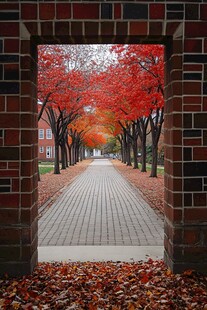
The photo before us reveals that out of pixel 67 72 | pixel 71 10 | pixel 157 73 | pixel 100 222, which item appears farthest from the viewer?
pixel 67 72

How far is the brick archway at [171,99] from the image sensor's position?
469cm

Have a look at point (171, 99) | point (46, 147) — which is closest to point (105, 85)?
point (171, 99)

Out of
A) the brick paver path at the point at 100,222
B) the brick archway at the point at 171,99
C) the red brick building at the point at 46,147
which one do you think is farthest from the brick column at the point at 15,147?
the red brick building at the point at 46,147

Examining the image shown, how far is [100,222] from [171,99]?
214 inches

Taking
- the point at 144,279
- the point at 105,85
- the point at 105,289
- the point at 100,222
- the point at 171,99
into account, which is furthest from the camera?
the point at 105,85

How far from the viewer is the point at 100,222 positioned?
9680 mm

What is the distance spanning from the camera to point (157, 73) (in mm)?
16016

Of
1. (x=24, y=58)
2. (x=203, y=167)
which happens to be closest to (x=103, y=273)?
(x=203, y=167)

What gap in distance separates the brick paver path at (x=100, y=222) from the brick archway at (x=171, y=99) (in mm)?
2691

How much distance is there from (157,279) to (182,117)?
2.01 metres

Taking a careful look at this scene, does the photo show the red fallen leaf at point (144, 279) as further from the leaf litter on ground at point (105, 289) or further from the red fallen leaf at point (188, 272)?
the red fallen leaf at point (188, 272)

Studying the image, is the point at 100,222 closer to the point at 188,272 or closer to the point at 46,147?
the point at 188,272

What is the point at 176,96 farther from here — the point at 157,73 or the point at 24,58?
the point at 157,73

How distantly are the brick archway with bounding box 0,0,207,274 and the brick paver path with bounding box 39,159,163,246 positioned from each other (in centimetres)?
269
